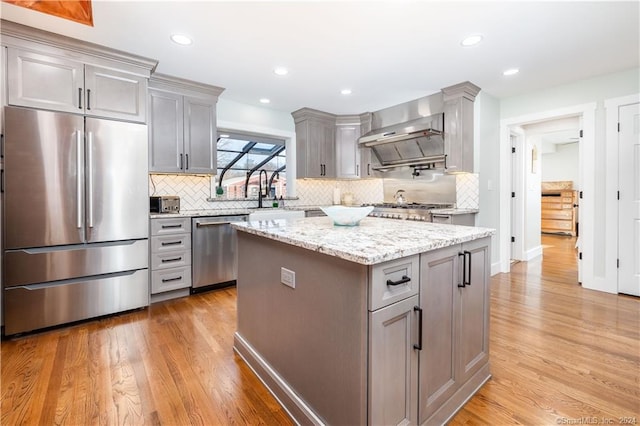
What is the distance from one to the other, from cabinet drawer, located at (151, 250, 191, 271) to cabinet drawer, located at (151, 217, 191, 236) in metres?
0.23

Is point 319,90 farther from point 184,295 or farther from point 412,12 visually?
point 184,295

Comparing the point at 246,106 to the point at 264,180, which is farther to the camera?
the point at 264,180

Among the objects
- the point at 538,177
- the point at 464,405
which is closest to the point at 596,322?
the point at 464,405

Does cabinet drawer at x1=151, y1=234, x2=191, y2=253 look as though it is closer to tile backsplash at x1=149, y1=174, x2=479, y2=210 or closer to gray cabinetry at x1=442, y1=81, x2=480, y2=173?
tile backsplash at x1=149, y1=174, x2=479, y2=210

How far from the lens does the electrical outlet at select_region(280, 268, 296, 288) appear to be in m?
1.55

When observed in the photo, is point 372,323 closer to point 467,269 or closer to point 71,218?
point 467,269

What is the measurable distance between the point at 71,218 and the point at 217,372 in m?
1.89

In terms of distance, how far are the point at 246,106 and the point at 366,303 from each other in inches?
158

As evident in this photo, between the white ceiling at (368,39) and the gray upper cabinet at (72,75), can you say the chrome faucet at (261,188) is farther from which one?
the gray upper cabinet at (72,75)

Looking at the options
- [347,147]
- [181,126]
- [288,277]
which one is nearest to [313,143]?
[347,147]

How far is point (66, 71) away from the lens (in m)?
2.60

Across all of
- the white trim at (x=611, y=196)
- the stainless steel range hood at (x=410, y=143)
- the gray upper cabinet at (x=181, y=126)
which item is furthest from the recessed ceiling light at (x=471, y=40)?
the gray upper cabinet at (x=181, y=126)

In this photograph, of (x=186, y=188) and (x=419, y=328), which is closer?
(x=419, y=328)

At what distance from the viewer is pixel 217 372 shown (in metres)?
1.92
